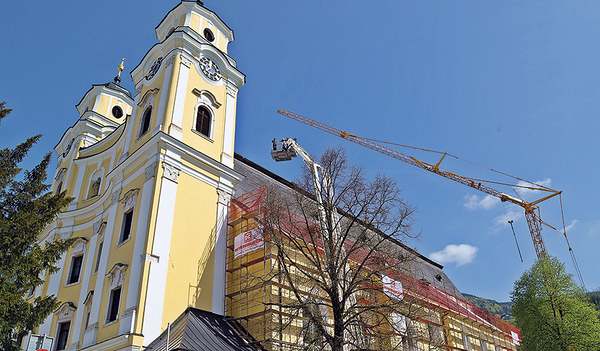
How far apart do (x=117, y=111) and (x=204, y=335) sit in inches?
913

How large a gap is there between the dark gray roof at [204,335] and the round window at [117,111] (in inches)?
821

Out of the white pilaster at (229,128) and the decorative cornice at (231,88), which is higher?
the decorative cornice at (231,88)

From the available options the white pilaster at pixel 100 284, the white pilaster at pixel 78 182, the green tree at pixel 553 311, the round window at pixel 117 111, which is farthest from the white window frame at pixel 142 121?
the green tree at pixel 553 311

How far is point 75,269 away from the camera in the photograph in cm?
2342

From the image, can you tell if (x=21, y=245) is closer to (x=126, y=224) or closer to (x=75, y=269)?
(x=126, y=224)

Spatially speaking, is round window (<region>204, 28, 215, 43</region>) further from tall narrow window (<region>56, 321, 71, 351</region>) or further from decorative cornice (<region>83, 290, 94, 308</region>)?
tall narrow window (<region>56, 321, 71, 351</region>)

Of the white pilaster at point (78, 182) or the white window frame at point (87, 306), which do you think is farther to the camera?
the white pilaster at point (78, 182)

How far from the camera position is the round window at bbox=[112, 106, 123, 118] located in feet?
107

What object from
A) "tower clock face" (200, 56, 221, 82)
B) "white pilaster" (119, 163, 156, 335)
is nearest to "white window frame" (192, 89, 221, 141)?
"tower clock face" (200, 56, 221, 82)

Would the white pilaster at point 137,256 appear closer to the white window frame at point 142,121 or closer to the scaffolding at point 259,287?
the white window frame at point 142,121

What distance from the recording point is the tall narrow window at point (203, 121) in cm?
2183

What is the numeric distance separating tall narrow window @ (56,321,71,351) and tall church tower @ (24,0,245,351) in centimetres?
6

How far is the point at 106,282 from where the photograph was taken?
18.2m

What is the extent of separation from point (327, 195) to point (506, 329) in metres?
24.7
